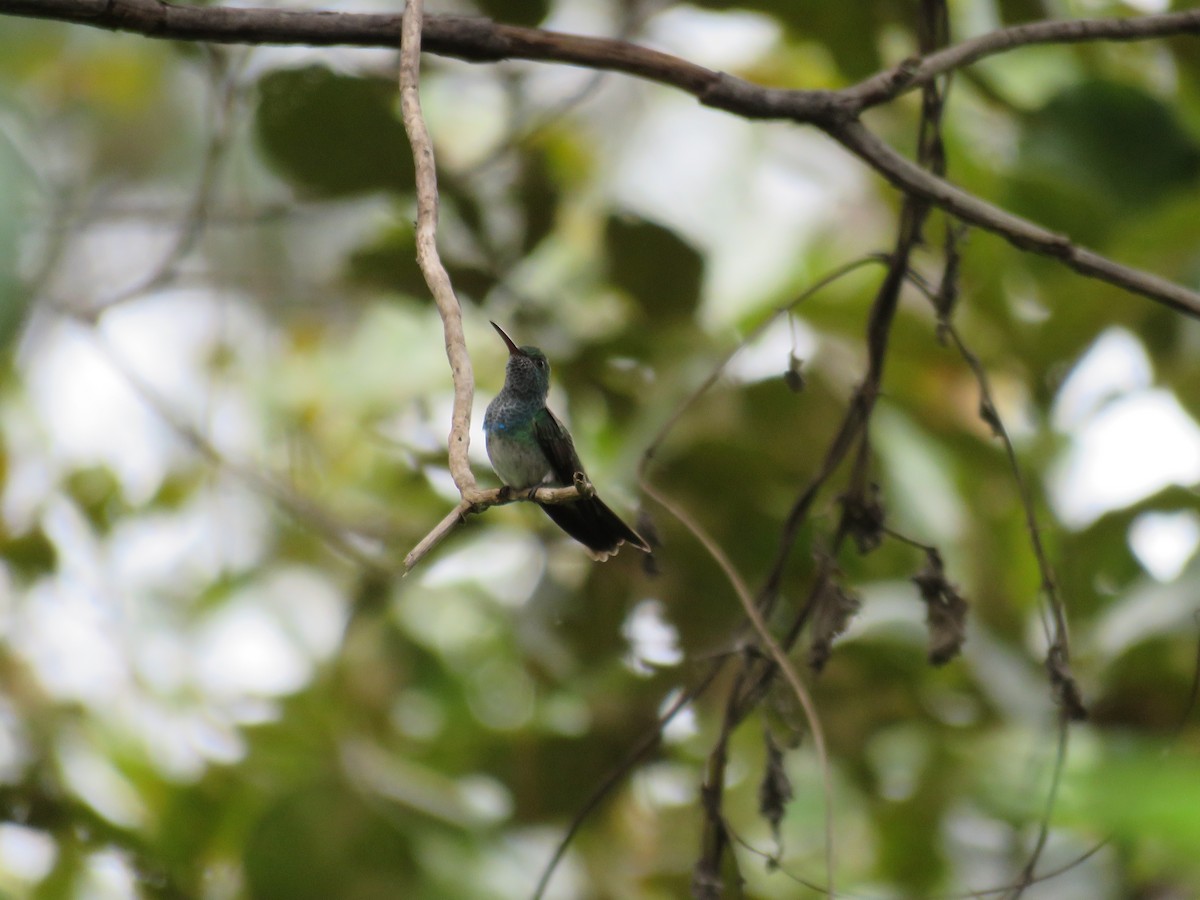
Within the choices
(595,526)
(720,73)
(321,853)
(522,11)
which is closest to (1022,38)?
(720,73)

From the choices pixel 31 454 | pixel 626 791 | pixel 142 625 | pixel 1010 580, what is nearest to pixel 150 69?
pixel 31 454

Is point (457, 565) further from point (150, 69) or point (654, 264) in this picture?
point (150, 69)

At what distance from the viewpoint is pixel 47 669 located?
16.4 feet

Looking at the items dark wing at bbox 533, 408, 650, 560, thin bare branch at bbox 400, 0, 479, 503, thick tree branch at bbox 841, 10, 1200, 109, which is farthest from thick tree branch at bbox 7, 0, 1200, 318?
dark wing at bbox 533, 408, 650, 560

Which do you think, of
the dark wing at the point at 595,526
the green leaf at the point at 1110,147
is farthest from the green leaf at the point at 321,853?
the green leaf at the point at 1110,147

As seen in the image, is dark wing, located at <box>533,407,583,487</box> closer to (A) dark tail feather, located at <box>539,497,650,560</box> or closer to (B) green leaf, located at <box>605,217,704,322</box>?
(A) dark tail feather, located at <box>539,497,650,560</box>

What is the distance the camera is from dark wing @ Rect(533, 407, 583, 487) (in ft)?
8.86

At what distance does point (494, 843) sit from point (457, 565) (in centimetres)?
85

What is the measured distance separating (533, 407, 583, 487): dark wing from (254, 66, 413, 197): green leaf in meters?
0.92

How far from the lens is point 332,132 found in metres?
3.21

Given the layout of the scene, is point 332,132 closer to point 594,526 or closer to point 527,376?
point 527,376

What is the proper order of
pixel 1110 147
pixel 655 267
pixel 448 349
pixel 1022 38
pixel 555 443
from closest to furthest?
1. pixel 448 349
2. pixel 1022 38
3. pixel 555 443
4. pixel 655 267
5. pixel 1110 147

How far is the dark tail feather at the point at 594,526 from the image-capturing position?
215 centimetres

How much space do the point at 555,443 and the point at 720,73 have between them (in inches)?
36.7
